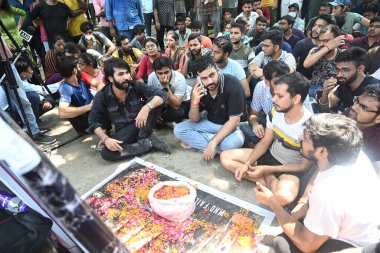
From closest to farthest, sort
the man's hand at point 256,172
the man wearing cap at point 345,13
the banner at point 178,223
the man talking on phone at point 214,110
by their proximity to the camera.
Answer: the banner at point 178,223, the man's hand at point 256,172, the man talking on phone at point 214,110, the man wearing cap at point 345,13

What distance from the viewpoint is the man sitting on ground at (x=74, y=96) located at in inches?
138

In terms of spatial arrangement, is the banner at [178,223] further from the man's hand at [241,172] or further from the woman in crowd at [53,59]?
the woman in crowd at [53,59]

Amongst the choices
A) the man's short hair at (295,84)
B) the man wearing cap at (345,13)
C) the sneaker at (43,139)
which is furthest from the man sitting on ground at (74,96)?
the man wearing cap at (345,13)

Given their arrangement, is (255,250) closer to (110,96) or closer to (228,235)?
(228,235)

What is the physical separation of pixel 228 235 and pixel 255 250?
22 centimetres

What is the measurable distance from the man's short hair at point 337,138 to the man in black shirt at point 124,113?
192cm

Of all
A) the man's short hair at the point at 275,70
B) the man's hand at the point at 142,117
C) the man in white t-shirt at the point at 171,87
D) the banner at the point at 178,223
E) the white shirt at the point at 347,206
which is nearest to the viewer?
the white shirt at the point at 347,206

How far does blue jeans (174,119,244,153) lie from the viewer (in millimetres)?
3135

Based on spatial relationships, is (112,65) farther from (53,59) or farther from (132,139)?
(53,59)

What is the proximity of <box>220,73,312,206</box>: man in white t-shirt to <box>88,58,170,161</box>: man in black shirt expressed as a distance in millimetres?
956

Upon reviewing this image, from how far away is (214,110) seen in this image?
10.6 ft

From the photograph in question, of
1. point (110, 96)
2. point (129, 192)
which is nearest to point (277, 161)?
point (129, 192)

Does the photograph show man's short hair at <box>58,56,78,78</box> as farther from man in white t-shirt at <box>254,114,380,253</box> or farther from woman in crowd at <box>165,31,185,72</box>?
man in white t-shirt at <box>254,114,380,253</box>

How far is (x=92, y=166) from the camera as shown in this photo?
3.27 metres
